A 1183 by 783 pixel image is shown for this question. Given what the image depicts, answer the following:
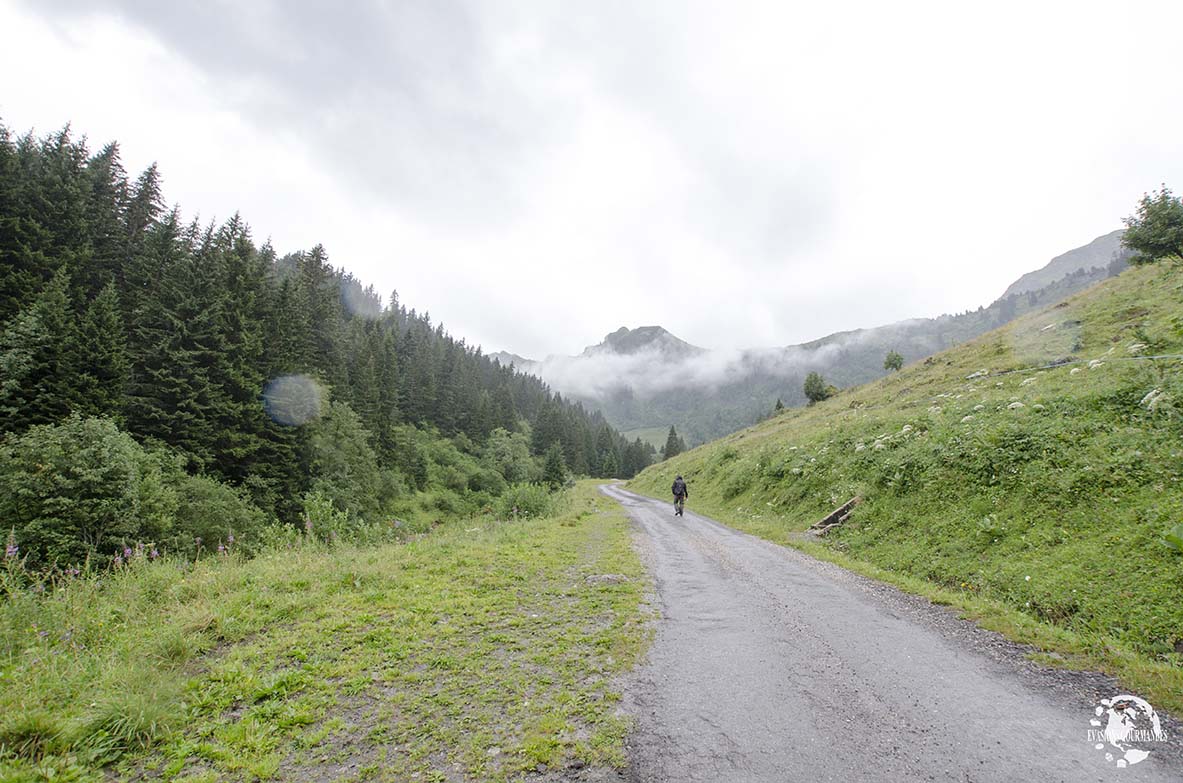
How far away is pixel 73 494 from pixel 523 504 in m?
18.4

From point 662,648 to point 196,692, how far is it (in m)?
6.17

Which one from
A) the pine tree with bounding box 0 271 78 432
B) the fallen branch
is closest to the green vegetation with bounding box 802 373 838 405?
the fallen branch

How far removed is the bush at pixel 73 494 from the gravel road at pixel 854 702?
827 inches

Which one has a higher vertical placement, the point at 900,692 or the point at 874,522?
the point at 874,522

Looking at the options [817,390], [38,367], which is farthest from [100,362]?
[817,390]

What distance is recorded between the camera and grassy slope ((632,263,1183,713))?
7298 mm

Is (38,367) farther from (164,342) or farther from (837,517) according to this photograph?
(837,517)

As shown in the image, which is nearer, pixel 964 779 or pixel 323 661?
pixel 964 779

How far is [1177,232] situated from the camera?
17750 mm

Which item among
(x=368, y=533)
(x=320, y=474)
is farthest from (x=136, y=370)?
(x=368, y=533)

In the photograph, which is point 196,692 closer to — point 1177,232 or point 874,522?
point 874,522

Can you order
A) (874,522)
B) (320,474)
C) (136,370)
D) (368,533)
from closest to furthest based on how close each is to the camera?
(874,522) → (368,533) → (136,370) → (320,474)

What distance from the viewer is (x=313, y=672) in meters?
6.17

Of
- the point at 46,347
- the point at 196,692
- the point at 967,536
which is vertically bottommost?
the point at 196,692
